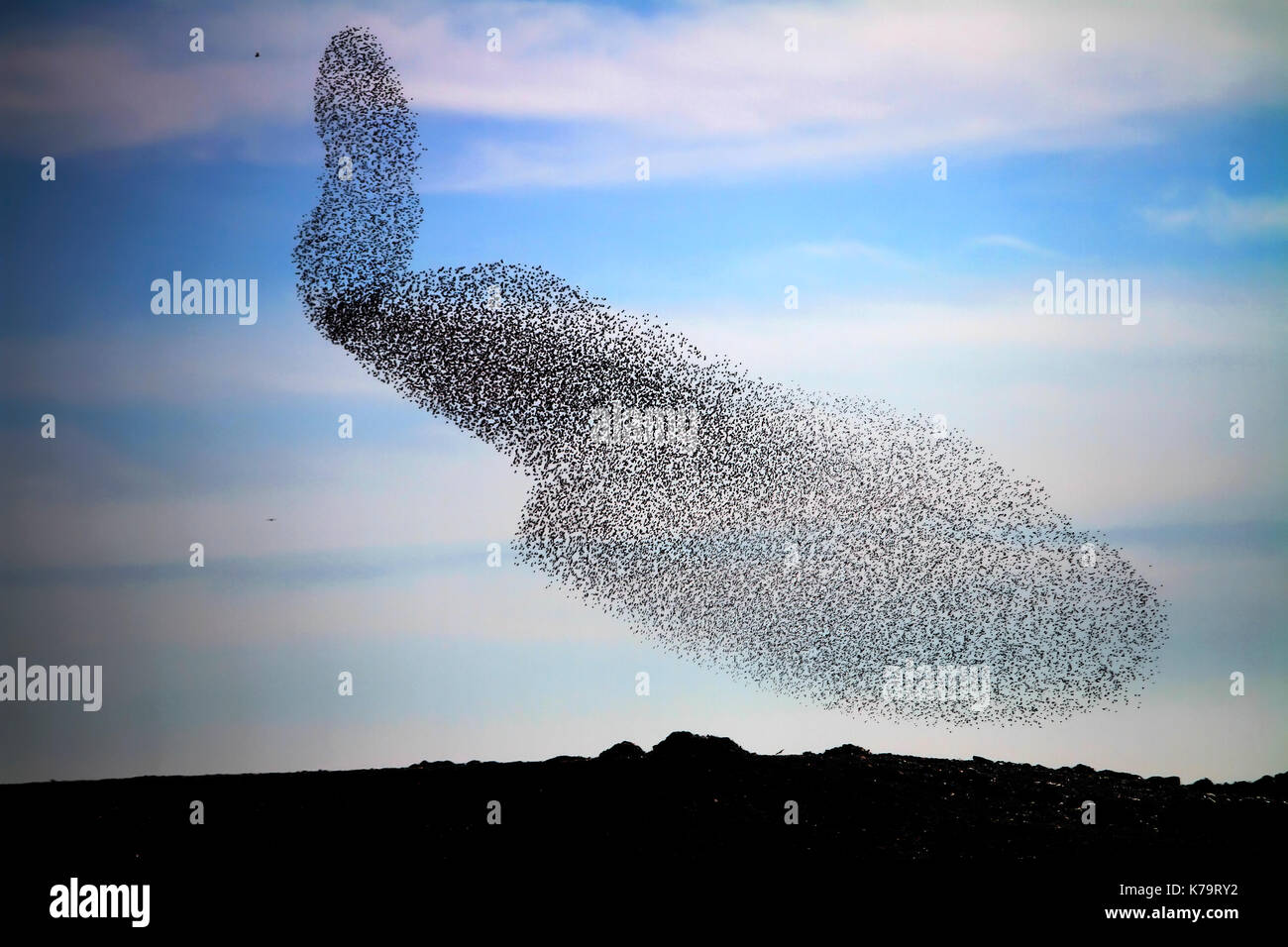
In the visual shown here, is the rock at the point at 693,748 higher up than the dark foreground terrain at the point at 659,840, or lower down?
higher up

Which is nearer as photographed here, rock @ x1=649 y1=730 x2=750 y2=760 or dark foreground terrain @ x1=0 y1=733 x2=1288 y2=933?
dark foreground terrain @ x1=0 y1=733 x2=1288 y2=933

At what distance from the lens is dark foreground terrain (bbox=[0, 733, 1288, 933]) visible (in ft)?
43.7

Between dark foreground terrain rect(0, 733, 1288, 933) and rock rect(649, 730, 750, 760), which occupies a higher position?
rock rect(649, 730, 750, 760)

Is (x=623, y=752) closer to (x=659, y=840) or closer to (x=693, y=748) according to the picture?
(x=693, y=748)

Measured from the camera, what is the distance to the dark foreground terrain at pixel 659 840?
1333 cm

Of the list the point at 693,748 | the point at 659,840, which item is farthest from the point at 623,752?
the point at 659,840

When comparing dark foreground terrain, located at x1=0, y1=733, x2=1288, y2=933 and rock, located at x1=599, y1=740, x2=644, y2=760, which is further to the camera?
rock, located at x1=599, y1=740, x2=644, y2=760

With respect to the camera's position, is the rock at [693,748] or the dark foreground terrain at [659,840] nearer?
the dark foreground terrain at [659,840]
